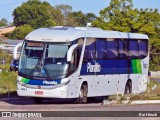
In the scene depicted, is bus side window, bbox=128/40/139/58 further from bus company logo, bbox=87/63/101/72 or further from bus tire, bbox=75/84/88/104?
bus tire, bbox=75/84/88/104

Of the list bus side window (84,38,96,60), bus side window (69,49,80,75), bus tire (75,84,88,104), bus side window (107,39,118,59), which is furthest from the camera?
bus side window (107,39,118,59)

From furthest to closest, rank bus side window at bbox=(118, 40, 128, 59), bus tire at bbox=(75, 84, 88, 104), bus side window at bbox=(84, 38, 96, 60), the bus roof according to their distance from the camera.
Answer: bus side window at bbox=(118, 40, 128, 59), bus side window at bbox=(84, 38, 96, 60), bus tire at bbox=(75, 84, 88, 104), the bus roof

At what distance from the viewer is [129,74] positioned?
32.3 m

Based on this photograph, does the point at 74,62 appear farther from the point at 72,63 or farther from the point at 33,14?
the point at 33,14

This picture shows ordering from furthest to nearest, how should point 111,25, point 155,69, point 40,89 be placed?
point 155,69, point 111,25, point 40,89

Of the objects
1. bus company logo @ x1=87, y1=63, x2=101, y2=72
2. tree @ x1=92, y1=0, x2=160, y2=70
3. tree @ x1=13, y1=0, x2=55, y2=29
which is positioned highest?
tree @ x1=13, y1=0, x2=55, y2=29

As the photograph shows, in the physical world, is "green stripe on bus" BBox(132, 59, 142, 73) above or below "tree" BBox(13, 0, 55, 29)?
below

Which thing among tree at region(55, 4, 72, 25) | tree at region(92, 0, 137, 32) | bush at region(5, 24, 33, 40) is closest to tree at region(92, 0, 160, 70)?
tree at region(92, 0, 137, 32)

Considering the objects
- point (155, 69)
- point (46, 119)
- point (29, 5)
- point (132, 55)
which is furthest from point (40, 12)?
point (46, 119)

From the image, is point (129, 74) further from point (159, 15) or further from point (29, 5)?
point (29, 5)

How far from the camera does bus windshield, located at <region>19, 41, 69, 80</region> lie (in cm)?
2567

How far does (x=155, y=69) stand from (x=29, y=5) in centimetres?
5348

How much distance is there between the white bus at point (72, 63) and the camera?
25.7 metres

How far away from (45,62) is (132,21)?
5130cm
